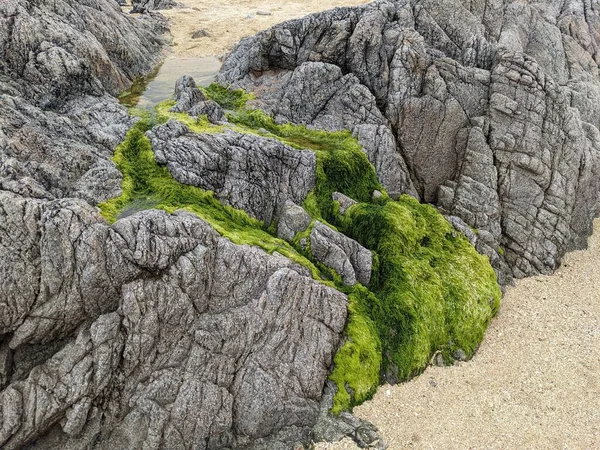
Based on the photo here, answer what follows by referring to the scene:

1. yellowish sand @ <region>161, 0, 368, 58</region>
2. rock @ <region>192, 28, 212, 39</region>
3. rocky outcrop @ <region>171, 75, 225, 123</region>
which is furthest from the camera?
rock @ <region>192, 28, 212, 39</region>

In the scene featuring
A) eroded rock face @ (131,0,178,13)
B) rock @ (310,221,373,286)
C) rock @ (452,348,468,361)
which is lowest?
rock @ (452,348,468,361)

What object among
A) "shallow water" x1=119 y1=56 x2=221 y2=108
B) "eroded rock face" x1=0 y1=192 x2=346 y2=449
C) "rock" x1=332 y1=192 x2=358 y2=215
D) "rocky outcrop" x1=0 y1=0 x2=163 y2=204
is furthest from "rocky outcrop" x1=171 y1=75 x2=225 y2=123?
"eroded rock face" x1=0 y1=192 x2=346 y2=449

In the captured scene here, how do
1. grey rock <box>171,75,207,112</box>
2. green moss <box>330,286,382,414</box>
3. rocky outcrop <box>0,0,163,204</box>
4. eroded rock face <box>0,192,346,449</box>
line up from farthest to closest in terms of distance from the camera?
grey rock <box>171,75,207,112</box> < rocky outcrop <box>0,0,163,204</box> < green moss <box>330,286,382,414</box> < eroded rock face <box>0,192,346,449</box>

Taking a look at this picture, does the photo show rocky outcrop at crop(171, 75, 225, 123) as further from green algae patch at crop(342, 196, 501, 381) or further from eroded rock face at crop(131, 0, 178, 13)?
eroded rock face at crop(131, 0, 178, 13)

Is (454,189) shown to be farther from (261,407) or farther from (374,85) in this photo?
(261,407)

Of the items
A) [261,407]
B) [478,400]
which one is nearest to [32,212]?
[261,407]

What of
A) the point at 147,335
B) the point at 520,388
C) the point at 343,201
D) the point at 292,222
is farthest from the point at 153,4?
the point at 520,388
